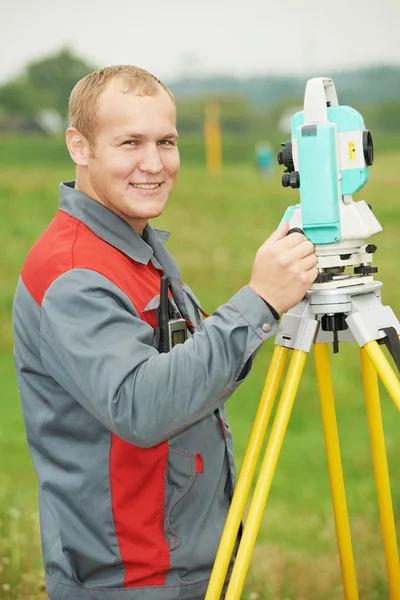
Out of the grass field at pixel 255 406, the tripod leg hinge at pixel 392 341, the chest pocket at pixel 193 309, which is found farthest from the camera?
the grass field at pixel 255 406

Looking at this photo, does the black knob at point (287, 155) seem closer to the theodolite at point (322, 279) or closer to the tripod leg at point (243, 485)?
the theodolite at point (322, 279)

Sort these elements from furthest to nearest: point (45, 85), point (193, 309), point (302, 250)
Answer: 1. point (45, 85)
2. point (193, 309)
3. point (302, 250)

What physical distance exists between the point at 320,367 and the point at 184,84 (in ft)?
21.0

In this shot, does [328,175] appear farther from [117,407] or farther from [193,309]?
[117,407]

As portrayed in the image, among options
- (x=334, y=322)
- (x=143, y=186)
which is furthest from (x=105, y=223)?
(x=334, y=322)

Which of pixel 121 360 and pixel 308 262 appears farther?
pixel 308 262

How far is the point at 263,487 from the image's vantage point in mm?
1426

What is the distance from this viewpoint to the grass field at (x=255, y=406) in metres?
2.81

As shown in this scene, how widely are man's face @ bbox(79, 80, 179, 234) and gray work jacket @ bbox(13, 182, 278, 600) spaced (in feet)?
0.12

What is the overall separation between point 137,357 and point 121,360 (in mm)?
27

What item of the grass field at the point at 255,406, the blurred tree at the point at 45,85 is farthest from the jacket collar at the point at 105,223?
the blurred tree at the point at 45,85

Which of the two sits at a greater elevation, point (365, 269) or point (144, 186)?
point (144, 186)

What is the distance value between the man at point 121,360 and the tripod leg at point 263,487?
100 millimetres

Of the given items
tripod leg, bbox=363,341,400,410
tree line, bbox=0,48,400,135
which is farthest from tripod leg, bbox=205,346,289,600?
tree line, bbox=0,48,400,135
